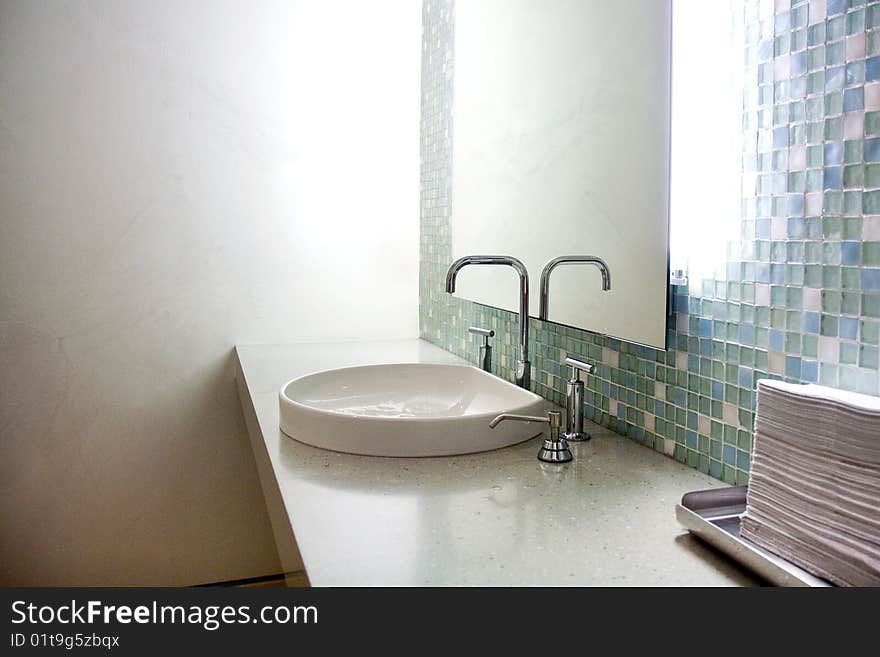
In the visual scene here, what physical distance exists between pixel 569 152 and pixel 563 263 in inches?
8.5

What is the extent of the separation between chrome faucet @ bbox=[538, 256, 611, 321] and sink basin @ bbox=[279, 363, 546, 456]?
0.17m

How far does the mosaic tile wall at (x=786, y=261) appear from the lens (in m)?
0.83

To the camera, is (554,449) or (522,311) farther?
(522,311)

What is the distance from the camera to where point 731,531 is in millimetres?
873

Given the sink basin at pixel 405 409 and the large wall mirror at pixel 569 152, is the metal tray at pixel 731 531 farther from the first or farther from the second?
the sink basin at pixel 405 409

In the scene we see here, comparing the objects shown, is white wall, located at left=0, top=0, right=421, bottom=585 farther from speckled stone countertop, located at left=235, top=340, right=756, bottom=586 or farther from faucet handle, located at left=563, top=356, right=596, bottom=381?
faucet handle, located at left=563, top=356, right=596, bottom=381

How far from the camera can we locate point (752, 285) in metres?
1.00

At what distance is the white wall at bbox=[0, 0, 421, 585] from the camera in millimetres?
2242

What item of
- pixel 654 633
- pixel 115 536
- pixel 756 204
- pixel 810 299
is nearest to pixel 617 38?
pixel 756 204

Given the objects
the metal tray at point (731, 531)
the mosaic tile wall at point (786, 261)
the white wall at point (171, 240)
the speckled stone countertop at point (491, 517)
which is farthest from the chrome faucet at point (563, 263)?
the white wall at point (171, 240)

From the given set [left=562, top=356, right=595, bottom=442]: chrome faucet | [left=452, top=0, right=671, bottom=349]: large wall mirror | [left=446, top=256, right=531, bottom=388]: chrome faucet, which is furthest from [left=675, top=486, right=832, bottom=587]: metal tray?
[left=446, top=256, right=531, bottom=388]: chrome faucet

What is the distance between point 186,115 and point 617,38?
4.87 feet

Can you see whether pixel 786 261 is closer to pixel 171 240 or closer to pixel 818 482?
pixel 818 482

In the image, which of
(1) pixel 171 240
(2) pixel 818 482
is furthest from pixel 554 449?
(1) pixel 171 240
